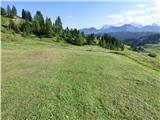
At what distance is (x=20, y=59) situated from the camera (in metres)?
36.8

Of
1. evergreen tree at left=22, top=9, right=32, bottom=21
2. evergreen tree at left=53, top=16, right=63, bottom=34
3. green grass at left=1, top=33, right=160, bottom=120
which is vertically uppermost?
evergreen tree at left=22, top=9, right=32, bottom=21

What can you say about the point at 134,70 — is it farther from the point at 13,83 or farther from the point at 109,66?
the point at 13,83

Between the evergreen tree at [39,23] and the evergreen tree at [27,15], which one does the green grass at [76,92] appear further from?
the evergreen tree at [27,15]

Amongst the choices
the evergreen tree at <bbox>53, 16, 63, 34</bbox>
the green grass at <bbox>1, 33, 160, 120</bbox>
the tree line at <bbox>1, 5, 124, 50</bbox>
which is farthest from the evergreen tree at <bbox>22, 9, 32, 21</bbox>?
the green grass at <bbox>1, 33, 160, 120</bbox>

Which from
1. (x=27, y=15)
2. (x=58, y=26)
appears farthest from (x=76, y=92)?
(x=27, y=15)

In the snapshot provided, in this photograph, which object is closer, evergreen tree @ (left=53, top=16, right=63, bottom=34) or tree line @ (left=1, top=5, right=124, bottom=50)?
tree line @ (left=1, top=5, right=124, bottom=50)

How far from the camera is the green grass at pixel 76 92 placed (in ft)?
62.0

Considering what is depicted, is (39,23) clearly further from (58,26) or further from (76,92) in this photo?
(76,92)

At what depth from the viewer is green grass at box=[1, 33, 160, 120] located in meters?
18.9

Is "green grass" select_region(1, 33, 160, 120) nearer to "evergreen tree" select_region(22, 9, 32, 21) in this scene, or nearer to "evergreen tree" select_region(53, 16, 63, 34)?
"evergreen tree" select_region(53, 16, 63, 34)

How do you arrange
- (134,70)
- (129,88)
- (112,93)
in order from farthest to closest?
(134,70)
(129,88)
(112,93)

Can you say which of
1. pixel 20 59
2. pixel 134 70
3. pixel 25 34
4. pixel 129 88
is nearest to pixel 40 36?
pixel 25 34

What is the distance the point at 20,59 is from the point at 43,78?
12.0m

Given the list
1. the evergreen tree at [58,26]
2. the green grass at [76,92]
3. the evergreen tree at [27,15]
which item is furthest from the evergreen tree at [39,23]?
the green grass at [76,92]
